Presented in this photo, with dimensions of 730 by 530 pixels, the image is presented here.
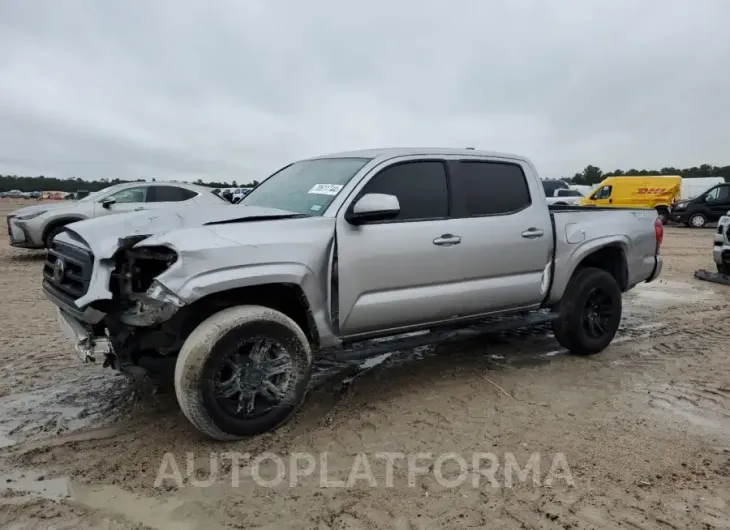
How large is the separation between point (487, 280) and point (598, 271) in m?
1.46

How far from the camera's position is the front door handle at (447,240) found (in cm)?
410

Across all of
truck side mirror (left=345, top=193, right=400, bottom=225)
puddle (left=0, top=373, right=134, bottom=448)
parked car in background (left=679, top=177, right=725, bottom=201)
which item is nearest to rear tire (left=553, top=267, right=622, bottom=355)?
truck side mirror (left=345, top=193, right=400, bottom=225)

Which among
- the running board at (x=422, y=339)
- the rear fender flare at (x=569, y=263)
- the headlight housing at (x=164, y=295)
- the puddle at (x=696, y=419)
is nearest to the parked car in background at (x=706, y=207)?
the rear fender flare at (x=569, y=263)

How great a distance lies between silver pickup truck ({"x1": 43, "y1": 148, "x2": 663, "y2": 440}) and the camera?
10.6 ft

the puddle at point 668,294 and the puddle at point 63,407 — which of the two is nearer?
the puddle at point 63,407

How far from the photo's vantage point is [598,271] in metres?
5.25

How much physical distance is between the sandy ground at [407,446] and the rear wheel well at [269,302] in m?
0.66

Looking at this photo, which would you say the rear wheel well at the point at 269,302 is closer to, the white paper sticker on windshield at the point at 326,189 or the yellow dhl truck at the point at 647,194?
the white paper sticker on windshield at the point at 326,189

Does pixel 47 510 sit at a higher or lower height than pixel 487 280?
lower

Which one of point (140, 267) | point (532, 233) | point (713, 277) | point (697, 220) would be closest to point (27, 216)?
point (140, 267)

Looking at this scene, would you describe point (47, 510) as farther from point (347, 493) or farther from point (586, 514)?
point (586, 514)

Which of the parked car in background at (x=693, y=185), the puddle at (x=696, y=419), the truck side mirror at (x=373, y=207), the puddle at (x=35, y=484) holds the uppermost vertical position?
the parked car in background at (x=693, y=185)

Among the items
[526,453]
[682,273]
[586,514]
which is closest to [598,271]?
[526,453]

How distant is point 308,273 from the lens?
3.55m
